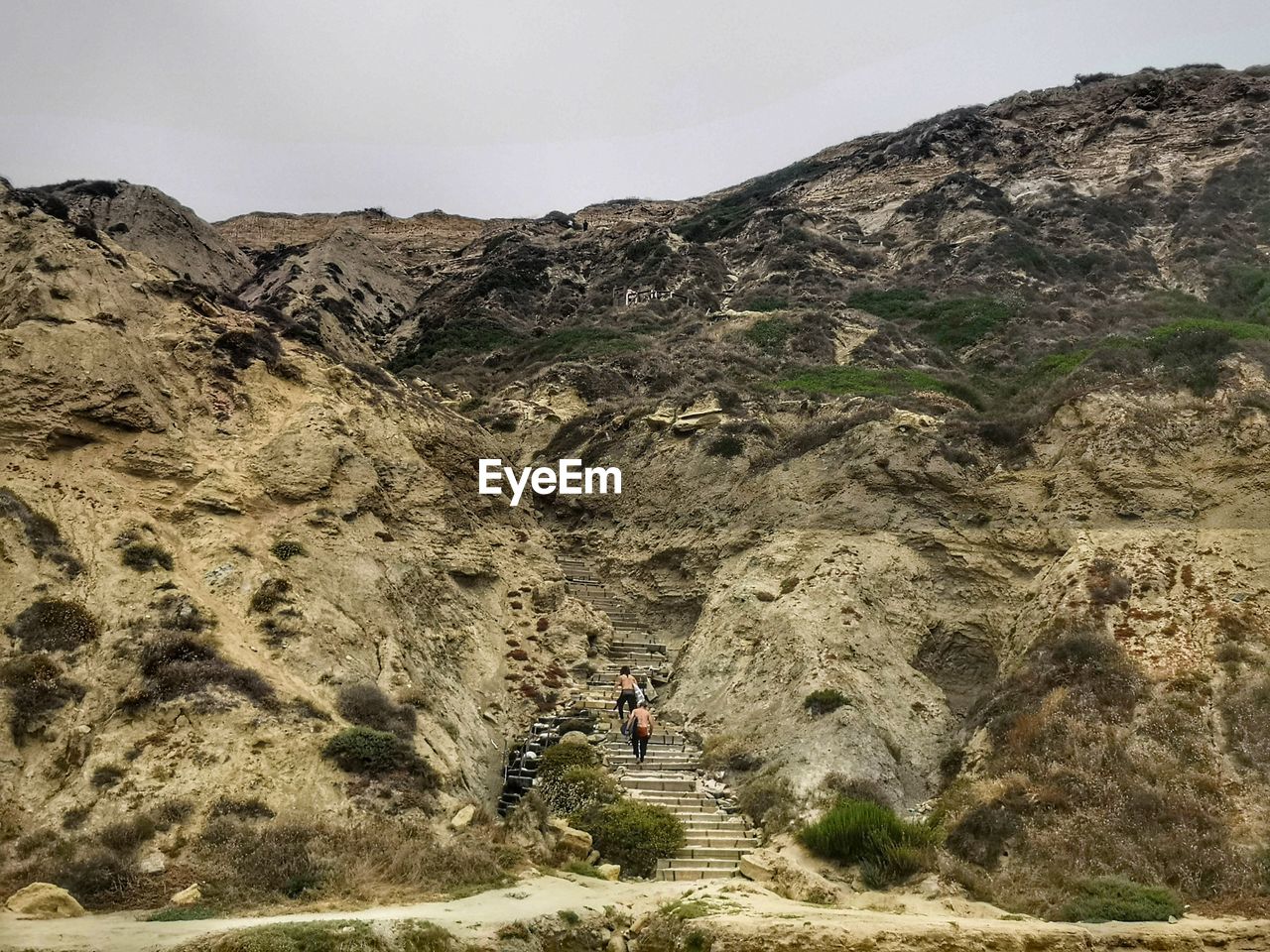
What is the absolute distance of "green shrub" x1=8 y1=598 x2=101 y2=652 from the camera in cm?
1370

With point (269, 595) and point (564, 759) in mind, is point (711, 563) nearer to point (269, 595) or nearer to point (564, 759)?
point (564, 759)

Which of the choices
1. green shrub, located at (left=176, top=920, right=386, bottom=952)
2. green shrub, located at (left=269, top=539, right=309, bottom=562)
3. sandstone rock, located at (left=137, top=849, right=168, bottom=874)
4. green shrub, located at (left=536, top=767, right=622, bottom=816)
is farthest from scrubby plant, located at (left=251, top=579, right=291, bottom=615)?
green shrub, located at (left=176, top=920, right=386, bottom=952)

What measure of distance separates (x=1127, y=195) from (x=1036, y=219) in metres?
5.97

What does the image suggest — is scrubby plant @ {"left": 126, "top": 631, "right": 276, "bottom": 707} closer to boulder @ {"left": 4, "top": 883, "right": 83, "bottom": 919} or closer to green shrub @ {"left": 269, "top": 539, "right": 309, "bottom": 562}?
green shrub @ {"left": 269, "top": 539, "right": 309, "bottom": 562}

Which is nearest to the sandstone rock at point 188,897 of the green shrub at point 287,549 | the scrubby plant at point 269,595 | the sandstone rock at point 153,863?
the sandstone rock at point 153,863

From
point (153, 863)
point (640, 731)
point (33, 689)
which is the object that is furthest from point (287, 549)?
point (640, 731)

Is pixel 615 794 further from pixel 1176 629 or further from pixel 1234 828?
pixel 1176 629

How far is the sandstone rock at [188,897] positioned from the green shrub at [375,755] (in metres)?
3.79

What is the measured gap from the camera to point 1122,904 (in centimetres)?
1016

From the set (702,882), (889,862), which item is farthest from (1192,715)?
(702,882)

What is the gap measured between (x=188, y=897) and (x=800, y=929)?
752cm

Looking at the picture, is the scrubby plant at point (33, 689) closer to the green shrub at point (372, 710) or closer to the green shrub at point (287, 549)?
the green shrub at point (372, 710)

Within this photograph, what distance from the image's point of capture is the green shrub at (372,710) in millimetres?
15625

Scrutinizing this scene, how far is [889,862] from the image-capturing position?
1291 centimetres
